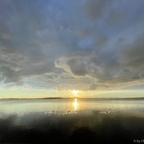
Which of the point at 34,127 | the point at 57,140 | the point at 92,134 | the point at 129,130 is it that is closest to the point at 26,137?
the point at 57,140

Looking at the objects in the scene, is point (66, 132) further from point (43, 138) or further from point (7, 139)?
point (7, 139)

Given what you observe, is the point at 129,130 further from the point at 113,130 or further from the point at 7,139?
the point at 7,139

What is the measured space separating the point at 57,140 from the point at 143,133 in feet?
69.4

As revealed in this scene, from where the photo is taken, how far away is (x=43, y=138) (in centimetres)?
4600

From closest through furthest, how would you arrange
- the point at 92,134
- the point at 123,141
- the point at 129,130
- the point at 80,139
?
the point at 123,141
the point at 80,139
the point at 92,134
the point at 129,130

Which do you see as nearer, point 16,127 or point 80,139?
point 80,139

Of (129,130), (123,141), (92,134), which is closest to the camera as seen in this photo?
(123,141)

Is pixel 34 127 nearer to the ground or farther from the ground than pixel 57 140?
farther from the ground

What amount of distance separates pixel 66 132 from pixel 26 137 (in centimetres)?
1074

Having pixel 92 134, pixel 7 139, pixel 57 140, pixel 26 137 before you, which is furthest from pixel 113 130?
pixel 7 139

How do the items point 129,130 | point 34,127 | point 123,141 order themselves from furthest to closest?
1. point 34,127
2. point 129,130
3. point 123,141

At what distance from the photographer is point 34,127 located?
191 ft

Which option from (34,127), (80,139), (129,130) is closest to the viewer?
(80,139)

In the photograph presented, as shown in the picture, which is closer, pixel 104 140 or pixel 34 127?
pixel 104 140
